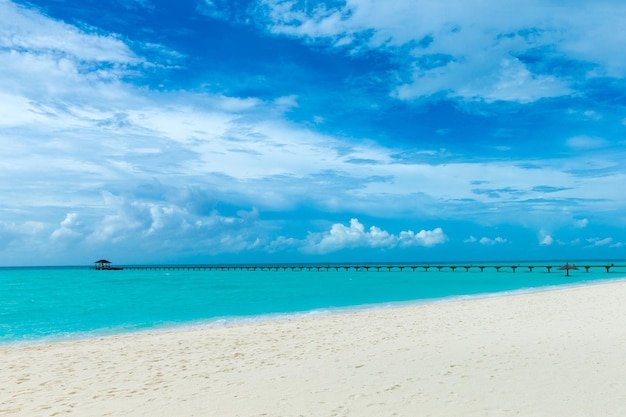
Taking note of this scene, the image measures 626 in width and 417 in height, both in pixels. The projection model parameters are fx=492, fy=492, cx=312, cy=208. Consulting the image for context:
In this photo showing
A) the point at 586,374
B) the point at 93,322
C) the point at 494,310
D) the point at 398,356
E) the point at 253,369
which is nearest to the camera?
the point at 586,374

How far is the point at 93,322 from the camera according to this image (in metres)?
22.3

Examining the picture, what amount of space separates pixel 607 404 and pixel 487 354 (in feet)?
11.3

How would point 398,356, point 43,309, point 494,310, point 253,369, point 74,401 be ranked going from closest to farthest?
point 74,401
point 253,369
point 398,356
point 494,310
point 43,309

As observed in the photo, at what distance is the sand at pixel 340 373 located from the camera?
6508 millimetres

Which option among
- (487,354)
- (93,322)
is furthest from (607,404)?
(93,322)

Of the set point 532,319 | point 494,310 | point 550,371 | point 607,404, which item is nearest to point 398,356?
point 550,371

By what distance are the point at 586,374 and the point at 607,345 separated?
2.87m

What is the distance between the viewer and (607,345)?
9.98 m

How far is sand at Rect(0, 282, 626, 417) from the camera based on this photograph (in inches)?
256

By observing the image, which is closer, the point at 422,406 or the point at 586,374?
the point at 422,406

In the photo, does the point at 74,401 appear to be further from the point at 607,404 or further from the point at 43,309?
the point at 43,309

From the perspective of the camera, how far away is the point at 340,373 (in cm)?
842

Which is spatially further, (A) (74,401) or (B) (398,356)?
(B) (398,356)

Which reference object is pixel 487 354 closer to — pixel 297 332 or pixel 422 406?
pixel 422 406
